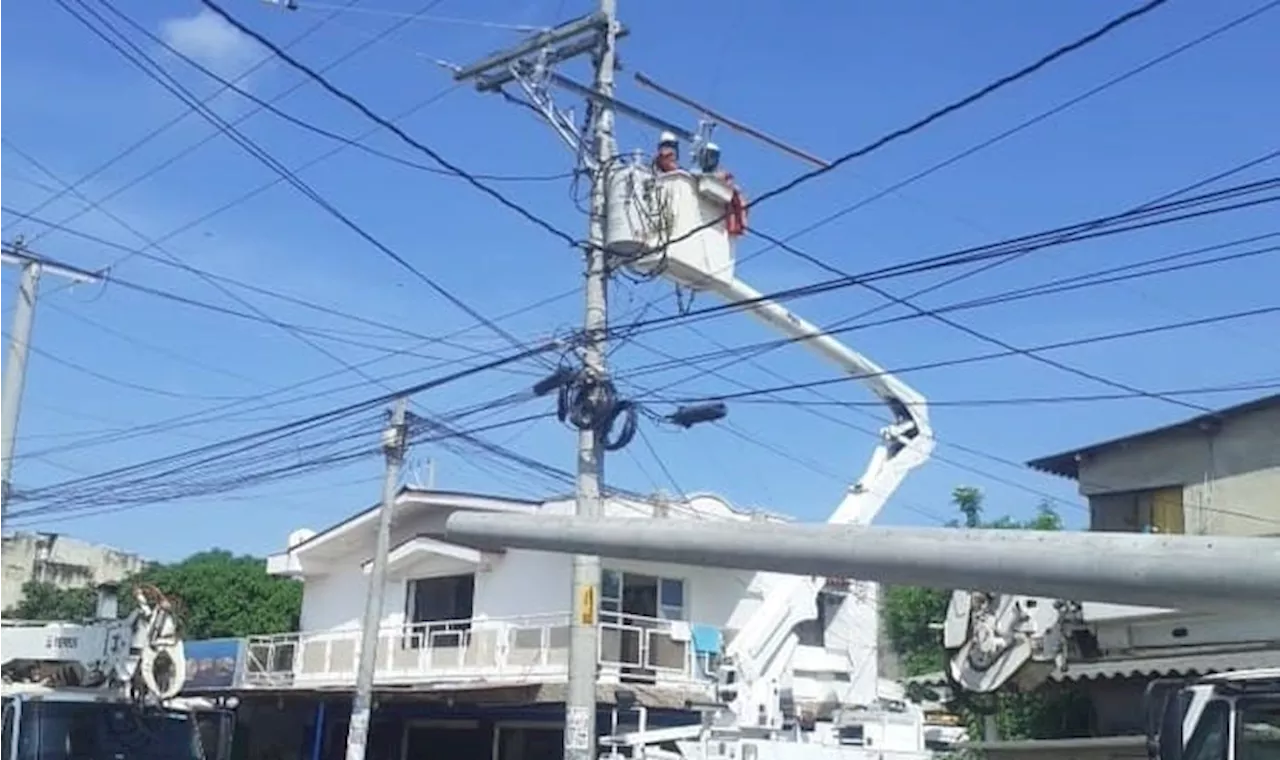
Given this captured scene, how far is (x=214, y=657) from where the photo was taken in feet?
106

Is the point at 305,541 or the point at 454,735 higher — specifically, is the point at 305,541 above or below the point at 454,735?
above

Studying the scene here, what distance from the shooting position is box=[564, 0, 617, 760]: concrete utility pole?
15914mm

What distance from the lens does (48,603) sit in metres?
48.1

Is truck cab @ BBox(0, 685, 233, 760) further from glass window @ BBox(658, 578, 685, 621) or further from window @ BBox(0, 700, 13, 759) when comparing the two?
glass window @ BBox(658, 578, 685, 621)

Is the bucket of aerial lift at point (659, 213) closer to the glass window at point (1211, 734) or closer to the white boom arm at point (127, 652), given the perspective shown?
the white boom arm at point (127, 652)

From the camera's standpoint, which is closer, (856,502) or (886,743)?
(886,743)

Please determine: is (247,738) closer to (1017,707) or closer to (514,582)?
(514,582)

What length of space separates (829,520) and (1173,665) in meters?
10.3

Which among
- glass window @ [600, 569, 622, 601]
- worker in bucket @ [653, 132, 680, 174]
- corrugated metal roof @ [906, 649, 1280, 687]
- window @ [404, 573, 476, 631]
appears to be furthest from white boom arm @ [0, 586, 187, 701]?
window @ [404, 573, 476, 631]

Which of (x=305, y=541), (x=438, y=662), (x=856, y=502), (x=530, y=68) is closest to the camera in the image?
(x=530, y=68)

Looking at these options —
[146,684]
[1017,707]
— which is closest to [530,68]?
[146,684]

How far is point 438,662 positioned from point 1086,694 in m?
17.2

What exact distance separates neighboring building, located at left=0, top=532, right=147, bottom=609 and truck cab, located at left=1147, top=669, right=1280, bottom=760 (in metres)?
51.3

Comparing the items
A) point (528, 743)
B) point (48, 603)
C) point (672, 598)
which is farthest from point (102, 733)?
point (48, 603)
